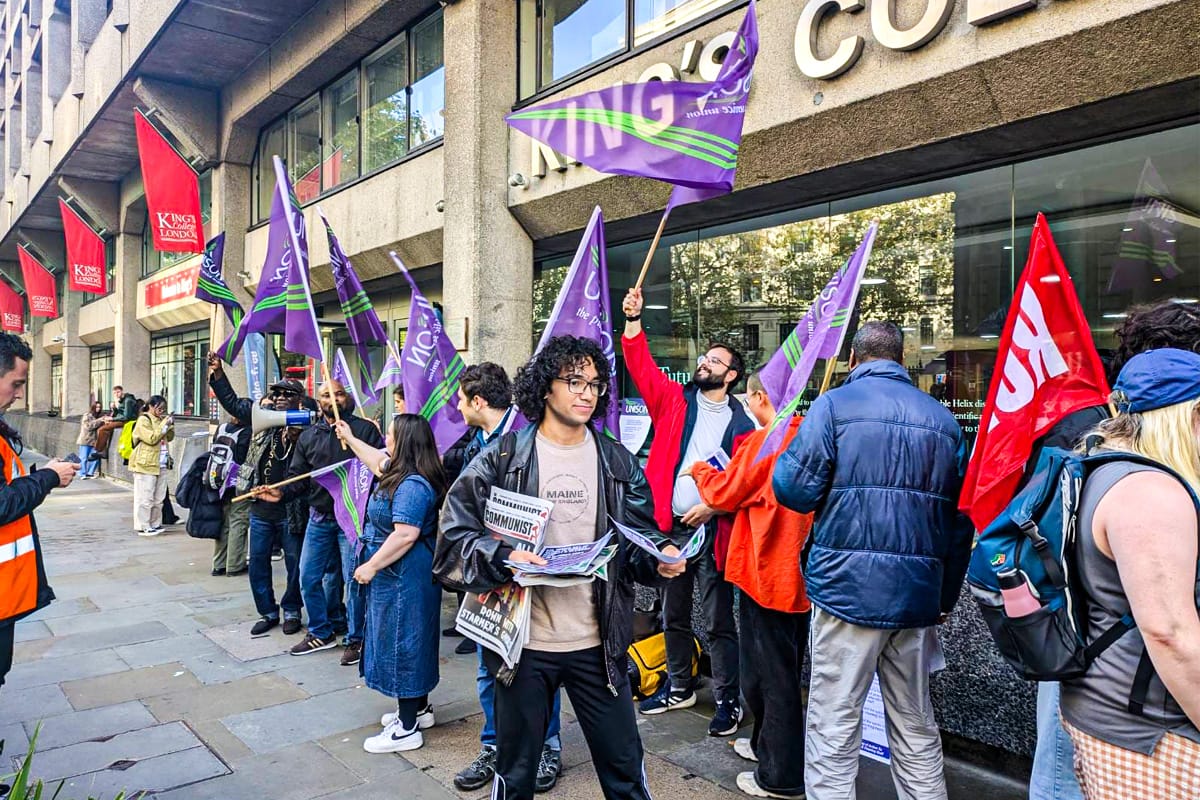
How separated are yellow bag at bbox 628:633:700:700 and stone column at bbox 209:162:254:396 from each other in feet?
38.4

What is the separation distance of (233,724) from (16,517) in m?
1.78

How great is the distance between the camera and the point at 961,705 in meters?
4.27

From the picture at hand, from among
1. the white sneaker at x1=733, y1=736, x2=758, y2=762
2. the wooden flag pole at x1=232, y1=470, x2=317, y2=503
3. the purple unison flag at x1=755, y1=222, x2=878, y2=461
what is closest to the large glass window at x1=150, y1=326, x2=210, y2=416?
the wooden flag pole at x1=232, y1=470, x2=317, y2=503

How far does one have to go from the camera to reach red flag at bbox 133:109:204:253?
13367mm

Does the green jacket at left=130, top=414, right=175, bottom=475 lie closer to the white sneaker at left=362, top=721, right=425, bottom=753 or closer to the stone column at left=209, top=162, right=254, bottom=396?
the stone column at left=209, top=162, right=254, bottom=396

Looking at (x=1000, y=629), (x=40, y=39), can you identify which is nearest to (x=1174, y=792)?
(x=1000, y=629)

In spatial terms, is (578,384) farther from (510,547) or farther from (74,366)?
(74,366)

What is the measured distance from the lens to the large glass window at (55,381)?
3458cm

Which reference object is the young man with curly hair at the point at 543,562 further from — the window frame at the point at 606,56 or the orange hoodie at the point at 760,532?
the window frame at the point at 606,56

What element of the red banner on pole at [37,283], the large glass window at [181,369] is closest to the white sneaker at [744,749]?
the large glass window at [181,369]

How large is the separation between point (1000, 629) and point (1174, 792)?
19.7 inches

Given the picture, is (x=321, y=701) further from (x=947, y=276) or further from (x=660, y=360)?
(x=947, y=276)

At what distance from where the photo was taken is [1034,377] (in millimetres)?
3051

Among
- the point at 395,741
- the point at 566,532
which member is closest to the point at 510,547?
the point at 566,532
